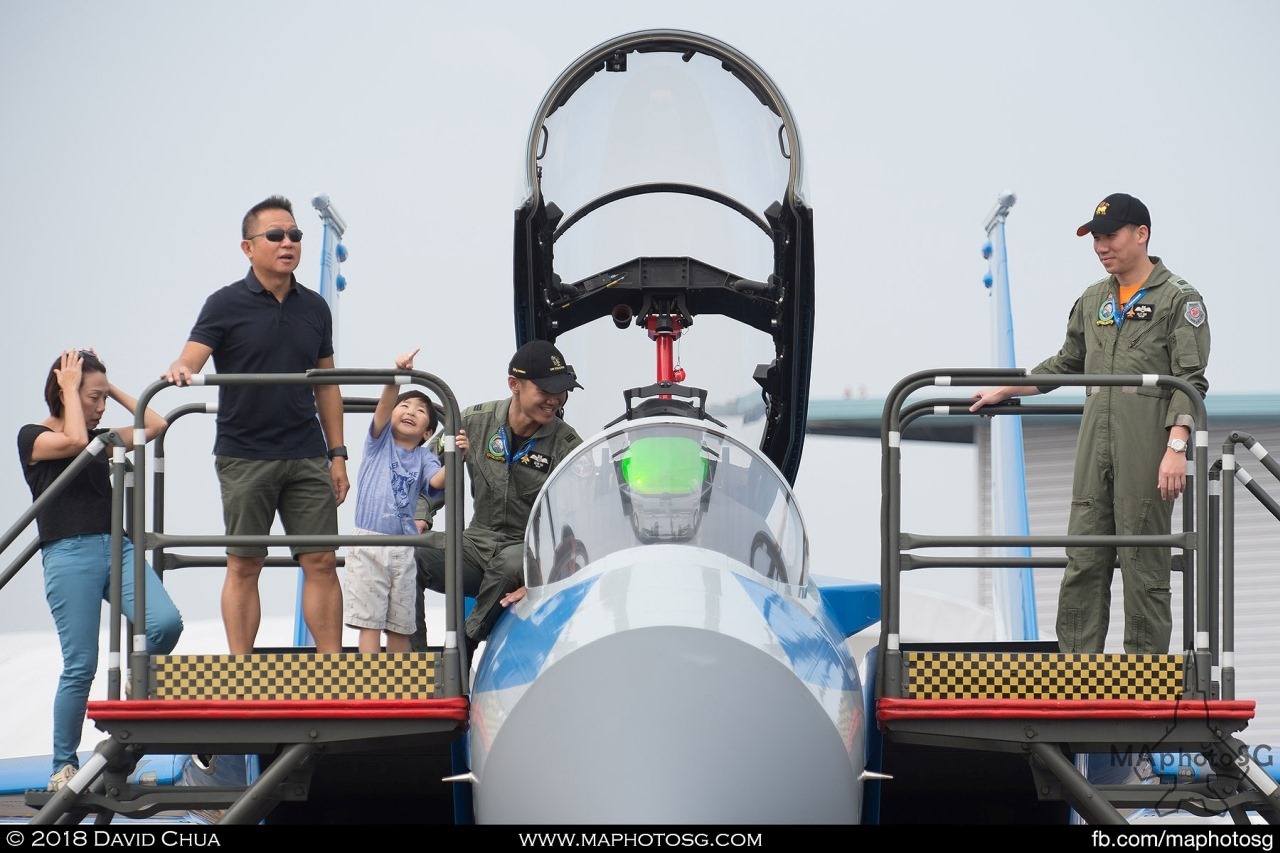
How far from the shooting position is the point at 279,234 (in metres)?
6.08

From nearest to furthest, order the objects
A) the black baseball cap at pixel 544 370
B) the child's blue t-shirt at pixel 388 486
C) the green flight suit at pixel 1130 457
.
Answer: the green flight suit at pixel 1130 457 → the black baseball cap at pixel 544 370 → the child's blue t-shirt at pixel 388 486

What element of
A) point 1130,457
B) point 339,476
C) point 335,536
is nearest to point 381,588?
point 339,476

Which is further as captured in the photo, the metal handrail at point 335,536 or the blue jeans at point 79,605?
the blue jeans at point 79,605

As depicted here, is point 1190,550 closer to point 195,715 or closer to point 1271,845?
point 1271,845

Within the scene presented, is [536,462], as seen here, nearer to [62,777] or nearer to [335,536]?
[335,536]

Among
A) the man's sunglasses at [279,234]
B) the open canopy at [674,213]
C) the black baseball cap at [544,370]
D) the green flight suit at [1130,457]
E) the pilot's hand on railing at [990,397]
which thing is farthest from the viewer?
the open canopy at [674,213]

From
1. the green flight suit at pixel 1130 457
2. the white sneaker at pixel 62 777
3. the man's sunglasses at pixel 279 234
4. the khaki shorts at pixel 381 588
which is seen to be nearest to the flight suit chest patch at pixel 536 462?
the khaki shorts at pixel 381 588

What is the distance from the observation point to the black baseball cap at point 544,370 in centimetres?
627

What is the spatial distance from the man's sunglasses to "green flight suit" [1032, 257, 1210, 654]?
3407 mm

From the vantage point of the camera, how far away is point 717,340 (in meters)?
8.57

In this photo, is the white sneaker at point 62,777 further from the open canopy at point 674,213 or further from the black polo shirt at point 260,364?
the open canopy at point 674,213

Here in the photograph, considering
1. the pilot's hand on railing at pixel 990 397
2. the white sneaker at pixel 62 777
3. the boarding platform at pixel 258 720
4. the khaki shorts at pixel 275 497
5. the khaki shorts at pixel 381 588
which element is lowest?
the white sneaker at pixel 62 777

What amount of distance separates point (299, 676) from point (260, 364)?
62.3 inches

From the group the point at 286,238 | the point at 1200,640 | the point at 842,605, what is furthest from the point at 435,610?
the point at 1200,640
